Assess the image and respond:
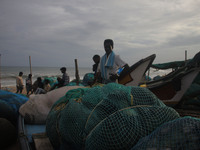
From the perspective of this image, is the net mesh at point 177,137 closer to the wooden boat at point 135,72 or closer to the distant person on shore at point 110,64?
the distant person on shore at point 110,64

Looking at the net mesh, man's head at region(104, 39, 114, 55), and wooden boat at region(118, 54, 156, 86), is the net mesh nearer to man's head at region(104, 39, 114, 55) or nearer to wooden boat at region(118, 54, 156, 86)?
man's head at region(104, 39, 114, 55)

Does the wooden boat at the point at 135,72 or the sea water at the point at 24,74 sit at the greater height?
the wooden boat at the point at 135,72

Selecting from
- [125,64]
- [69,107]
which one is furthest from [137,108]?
[125,64]

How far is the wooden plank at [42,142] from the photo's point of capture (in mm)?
1850

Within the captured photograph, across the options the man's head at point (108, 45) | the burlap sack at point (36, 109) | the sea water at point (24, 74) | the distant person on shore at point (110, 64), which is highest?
the man's head at point (108, 45)

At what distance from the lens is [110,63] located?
3.86m

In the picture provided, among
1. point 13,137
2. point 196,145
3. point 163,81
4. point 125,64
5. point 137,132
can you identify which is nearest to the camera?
point 196,145

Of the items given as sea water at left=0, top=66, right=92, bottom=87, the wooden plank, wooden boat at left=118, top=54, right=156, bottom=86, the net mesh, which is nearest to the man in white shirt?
wooden boat at left=118, top=54, right=156, bottom=86

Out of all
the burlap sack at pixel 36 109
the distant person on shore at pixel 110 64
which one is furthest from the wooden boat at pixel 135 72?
the burlap sack at pixel 36 109

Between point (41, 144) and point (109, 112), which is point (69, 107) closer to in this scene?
point (109, 112)

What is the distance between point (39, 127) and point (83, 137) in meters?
1.54

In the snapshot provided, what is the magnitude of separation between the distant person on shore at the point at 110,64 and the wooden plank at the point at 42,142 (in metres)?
2.14

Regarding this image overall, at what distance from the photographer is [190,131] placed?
2.83ft

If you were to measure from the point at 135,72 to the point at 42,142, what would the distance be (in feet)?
12.1
